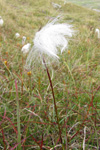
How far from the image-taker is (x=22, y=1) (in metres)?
8.80

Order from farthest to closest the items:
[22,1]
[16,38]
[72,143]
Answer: [22,1]
[16,38]
[72,143]

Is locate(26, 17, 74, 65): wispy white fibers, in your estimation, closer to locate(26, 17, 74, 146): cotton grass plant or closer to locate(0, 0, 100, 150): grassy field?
locate(26, 17, 74, 146): cotton grass plant

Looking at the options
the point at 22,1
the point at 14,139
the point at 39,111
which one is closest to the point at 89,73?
the point at 39,111

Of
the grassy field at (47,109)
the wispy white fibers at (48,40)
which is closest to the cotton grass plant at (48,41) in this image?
the wispy white fibers at (48,40)

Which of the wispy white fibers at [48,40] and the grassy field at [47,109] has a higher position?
the wispy white fibers at [48,40]

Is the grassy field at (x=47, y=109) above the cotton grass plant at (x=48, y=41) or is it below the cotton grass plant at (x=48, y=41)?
below

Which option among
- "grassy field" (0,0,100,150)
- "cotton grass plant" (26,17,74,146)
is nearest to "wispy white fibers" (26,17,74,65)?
"cotton grass plant" (26,17,74,146)

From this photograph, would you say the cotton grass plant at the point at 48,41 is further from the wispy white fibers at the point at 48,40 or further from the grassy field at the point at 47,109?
the grassy field at the point at 47,109

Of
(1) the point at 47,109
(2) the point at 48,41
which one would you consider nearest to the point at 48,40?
(2) the point at 48,41

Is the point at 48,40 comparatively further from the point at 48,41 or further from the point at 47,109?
the point at 47,109

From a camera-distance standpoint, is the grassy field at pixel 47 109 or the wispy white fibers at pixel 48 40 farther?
the grassy field at pixel 47 109

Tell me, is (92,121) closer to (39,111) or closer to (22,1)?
→ (39,111)

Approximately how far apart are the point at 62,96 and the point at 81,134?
0.40 meters

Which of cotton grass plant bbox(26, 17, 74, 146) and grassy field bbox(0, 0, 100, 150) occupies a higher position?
cotton grass plant bbox(26, 17, 74, 146)
